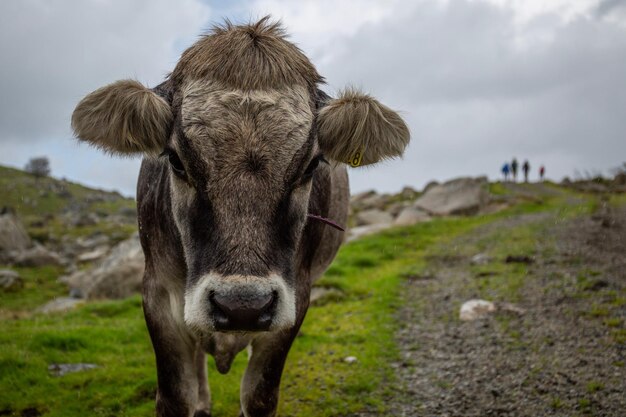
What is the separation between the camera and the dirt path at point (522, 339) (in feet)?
19.4

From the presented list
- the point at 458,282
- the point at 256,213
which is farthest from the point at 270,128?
the point at 458,282

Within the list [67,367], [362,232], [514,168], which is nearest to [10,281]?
[362,232]

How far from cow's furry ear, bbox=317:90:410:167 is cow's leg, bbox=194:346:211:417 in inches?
112

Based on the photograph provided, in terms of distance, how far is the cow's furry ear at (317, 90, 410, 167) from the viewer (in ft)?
13.4

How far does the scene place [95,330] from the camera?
359 inches

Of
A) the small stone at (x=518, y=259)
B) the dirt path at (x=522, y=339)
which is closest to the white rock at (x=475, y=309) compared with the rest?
the dirt path at (x=522, y=339)

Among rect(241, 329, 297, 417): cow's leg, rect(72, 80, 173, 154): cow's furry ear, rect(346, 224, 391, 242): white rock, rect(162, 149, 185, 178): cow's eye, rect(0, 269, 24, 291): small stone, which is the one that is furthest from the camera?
rect(346, 224, 391, 242): white rock

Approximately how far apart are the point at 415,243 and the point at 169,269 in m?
14.6

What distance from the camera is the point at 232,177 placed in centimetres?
339

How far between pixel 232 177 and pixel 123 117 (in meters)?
1.08

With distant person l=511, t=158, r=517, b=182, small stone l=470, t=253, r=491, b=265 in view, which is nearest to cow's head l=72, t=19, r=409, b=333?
small stone l=470, t=253, r=491, b=265

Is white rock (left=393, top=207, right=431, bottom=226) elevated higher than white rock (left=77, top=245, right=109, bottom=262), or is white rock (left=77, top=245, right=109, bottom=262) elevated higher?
white rock (left=393, top=207, right=431, bottom=226)

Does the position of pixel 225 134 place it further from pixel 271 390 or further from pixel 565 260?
pixel 565 260

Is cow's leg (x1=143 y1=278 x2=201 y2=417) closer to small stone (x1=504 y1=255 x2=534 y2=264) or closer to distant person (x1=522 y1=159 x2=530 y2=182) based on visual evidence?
small stone (x1=504 y1=255 x2=534 y2=264)
